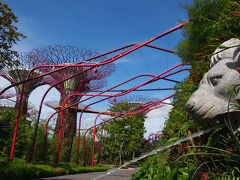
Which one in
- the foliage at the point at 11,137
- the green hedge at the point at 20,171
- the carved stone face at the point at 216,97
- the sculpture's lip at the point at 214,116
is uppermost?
the foliage at the point at 11,137

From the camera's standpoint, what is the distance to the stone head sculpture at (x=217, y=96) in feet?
7.13

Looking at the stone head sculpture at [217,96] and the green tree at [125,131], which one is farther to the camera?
the green tree at [125,131]

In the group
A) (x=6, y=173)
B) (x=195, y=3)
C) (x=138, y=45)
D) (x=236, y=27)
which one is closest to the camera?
(x=236, y=27)

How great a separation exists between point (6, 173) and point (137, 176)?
5865 millimetres

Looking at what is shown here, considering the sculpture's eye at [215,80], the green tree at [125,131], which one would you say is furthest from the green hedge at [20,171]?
the green tree at [125,131]

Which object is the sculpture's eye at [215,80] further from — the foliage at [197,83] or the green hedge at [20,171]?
the green hedge at [20,171]

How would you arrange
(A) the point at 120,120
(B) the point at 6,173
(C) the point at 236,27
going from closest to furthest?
(C) the point at 236,27
(B) the point at 6,173
(A) the point at 120,120

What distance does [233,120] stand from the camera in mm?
2262

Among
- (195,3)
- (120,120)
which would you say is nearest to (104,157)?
(120,120)

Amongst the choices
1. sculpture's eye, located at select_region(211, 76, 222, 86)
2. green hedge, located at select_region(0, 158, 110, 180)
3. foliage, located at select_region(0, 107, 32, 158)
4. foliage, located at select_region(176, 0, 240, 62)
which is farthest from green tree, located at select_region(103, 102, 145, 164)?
sculpture's eye, located at select_region(211, 76, 222, 86)

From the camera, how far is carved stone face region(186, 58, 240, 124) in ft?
7.13

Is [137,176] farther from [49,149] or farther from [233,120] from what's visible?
[49,149]

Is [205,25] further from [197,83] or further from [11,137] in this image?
[11,137]

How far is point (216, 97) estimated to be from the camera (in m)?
2.25
